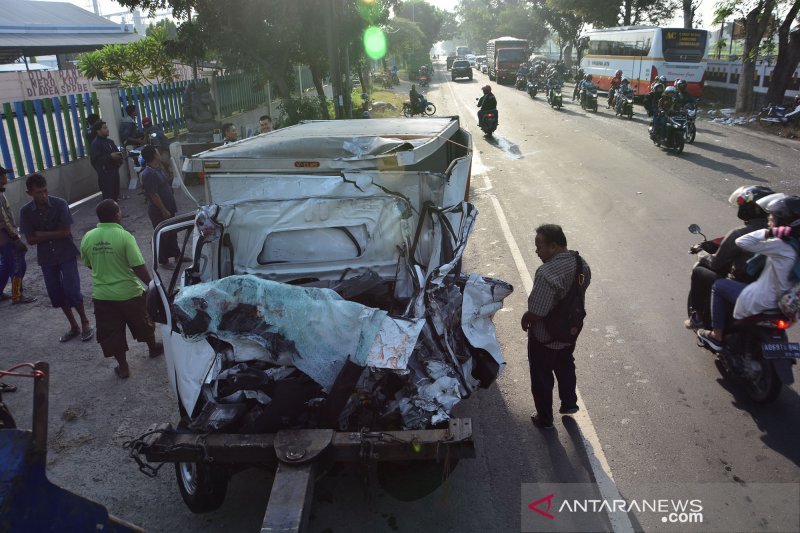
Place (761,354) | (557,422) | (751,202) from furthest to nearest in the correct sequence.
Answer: (751,202), (557,422), (761,354)

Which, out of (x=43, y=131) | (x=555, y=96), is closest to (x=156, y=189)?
(x=43, y=131)

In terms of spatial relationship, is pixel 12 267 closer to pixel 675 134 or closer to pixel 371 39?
pixel 675 134

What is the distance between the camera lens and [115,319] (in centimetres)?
597

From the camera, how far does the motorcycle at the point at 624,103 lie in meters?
23.6

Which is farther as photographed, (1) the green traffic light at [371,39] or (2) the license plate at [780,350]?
(1) the green traffic light at [371,39]

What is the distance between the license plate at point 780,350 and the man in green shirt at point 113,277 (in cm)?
525

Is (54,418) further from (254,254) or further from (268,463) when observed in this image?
(268,463)

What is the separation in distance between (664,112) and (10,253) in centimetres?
1520

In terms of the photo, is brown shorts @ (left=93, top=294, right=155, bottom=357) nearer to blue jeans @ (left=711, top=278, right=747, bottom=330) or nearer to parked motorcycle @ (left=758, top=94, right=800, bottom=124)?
blue jeans @ (left=711, top=278, right=747, bottom=330)

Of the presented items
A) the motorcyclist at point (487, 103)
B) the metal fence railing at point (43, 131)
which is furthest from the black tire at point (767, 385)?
the motorcyclist at point (487, 103)

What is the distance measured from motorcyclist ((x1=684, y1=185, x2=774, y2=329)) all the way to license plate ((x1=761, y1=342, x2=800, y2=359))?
0.62 meters

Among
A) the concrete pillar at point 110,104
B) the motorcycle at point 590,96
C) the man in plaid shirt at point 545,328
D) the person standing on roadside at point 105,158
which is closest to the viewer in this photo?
the man in plaid shirt at point 545,328

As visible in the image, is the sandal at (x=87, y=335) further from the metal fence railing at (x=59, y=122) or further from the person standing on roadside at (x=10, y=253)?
the metal fence railing at (x=59, y=122)

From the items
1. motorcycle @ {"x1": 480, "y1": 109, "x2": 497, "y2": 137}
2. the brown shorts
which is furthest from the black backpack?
motorcycle @ {"x1": 480, "y1": 109, "x2": 497, "y2": 137}
